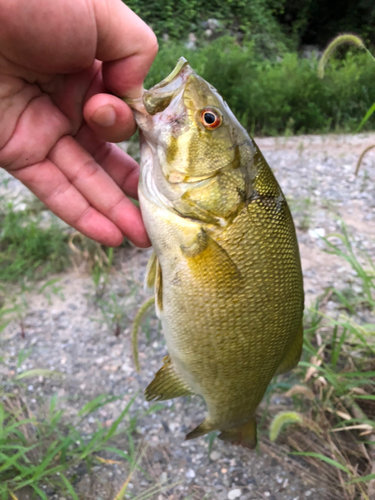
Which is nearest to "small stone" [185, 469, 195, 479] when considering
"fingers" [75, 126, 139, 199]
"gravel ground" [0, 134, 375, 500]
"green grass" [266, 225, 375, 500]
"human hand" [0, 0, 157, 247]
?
"gravel ground" [0, 134, 375, 500]

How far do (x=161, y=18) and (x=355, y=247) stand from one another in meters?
7.77

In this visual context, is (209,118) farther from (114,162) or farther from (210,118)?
(114,162)

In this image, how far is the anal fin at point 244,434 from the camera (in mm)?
1412

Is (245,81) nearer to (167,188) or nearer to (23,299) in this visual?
(23,299)

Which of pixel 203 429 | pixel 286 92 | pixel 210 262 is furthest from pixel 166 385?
pixel 286 92

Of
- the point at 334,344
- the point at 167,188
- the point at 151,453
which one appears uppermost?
the point at 167,188

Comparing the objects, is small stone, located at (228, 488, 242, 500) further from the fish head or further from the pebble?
the fish head

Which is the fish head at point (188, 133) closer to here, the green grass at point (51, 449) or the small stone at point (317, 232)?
the green grass at point (51, 449)

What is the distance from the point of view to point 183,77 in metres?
1.12

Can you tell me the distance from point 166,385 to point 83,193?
0.81 meters

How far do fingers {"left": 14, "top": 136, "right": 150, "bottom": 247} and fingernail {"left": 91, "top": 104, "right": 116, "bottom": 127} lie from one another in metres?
0.34

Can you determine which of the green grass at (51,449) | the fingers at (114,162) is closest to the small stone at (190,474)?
the green grass at (51,449)

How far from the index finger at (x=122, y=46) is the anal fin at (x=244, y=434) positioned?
1253mm

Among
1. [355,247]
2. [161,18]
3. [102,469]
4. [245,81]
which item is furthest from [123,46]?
[161,18]
